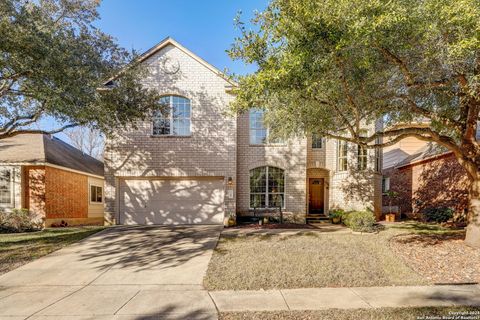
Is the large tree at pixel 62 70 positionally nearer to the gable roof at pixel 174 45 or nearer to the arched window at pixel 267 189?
the gable roof at pixel 174 45

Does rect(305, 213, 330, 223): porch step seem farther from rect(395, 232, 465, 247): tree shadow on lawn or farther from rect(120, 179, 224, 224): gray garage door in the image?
rect(120, 179, 224, 224): gray garage door

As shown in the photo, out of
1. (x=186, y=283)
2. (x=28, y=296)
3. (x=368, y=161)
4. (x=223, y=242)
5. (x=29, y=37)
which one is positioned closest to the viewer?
(x=28, y=296)

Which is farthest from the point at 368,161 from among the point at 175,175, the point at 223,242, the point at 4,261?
the point at 4,261

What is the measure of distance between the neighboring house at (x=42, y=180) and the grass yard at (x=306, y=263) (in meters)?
9.89

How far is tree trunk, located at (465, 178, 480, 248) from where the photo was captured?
8.21 metres

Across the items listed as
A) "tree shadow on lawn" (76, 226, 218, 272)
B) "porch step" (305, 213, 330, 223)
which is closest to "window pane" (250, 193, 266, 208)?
"porch step" (305, 213, 330, 223)

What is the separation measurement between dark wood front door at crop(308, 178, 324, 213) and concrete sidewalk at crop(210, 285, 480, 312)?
9.12 metres

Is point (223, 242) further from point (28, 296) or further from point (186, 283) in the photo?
point (28, 296)

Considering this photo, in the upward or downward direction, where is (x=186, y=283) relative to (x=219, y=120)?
downward

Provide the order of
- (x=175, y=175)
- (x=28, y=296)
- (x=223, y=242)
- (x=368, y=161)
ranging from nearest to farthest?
(x=28, y=296), (x=223, y=242), (x=175, y=175), (x=368, y=161)

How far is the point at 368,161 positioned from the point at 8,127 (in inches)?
614

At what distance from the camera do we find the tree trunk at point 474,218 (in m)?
8.21

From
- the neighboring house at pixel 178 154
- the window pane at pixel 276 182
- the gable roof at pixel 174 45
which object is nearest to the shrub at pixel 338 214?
the neighboring house at pixel 178 154

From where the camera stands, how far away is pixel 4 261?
25.3 ft
